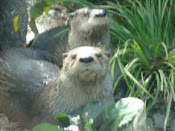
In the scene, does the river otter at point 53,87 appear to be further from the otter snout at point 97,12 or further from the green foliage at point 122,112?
the otter snout at point 97,12

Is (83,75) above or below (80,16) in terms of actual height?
below

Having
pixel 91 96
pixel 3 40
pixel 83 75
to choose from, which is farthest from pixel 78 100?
pixel 3 40

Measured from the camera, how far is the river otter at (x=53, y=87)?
7.82 ft

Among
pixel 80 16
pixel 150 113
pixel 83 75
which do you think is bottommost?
pixel 150 113

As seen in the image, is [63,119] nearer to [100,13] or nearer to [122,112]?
[122,112]

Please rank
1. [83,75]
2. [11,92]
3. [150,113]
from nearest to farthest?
[83,75] < [11,92] < [150,113]

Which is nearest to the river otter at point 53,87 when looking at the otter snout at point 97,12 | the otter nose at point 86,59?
the otter nose at point 86,59

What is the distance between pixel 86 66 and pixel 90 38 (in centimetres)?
121

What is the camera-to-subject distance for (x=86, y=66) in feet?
7.54

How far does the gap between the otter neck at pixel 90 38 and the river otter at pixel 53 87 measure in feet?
1.18

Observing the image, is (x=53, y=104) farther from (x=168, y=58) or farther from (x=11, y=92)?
(x=168, y=58)

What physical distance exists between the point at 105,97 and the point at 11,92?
33.4 inches

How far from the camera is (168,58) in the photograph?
11.5ft

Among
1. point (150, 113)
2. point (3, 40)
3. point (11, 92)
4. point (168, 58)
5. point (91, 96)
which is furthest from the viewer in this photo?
point (3, 40)
